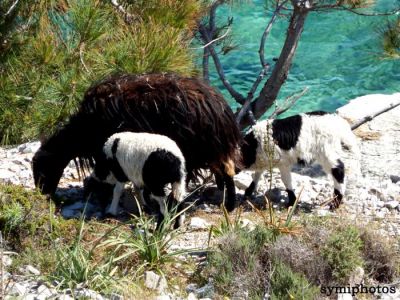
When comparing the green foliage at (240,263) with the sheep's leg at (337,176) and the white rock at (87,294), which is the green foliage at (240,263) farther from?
the sheep's leg at (337,176)

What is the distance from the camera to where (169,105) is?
8.36m

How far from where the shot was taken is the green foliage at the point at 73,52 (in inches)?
368

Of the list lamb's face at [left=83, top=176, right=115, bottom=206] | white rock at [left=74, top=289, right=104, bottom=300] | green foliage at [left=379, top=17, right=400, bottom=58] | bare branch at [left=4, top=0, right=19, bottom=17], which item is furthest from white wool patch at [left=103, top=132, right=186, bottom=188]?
green foliage at [left=379, top=17, right=400, bottom=58]

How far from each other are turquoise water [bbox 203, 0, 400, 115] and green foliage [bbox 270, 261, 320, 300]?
11.3m

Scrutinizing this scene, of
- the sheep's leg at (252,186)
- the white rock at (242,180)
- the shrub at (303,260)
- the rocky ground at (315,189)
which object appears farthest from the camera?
the white rock at (242,180)

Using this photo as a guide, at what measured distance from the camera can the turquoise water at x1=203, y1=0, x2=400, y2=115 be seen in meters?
18.5

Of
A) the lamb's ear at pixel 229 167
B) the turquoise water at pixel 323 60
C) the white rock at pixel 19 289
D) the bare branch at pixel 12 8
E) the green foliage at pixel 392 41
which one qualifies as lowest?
the turquoise water at pixel 323 60

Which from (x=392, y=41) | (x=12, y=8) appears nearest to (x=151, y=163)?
(x=12, y=8)

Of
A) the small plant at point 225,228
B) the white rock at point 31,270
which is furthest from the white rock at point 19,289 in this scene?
the small plant at point 225,228

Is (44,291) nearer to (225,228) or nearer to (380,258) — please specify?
(225,228)

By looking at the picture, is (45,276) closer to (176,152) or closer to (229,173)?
(176,152)

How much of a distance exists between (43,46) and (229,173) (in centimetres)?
283

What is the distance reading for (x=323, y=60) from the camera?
2006 cm

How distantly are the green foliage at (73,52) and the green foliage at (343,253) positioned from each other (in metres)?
3.58
